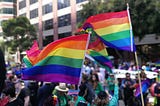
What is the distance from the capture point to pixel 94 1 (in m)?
35.0

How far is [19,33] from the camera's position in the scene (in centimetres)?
5391

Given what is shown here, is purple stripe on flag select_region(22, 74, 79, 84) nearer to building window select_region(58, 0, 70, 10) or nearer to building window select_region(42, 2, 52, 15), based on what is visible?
building window select_region(58, 0, 70, 10)

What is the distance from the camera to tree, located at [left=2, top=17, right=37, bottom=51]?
54131mm

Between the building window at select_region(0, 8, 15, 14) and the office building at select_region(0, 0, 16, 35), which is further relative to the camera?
the building window at select_region(0, 8, 15, 14)

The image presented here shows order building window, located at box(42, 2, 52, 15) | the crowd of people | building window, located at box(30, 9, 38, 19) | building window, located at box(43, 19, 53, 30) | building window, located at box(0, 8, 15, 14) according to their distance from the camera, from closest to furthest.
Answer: the crowd of people < building window, located at box(43, 19, 53, 30) < building window, located at box(42, 2, 52, 15) < building window, located at box(30, 9, 38, 19) < building window, located at box(0, 8, 15, 14)

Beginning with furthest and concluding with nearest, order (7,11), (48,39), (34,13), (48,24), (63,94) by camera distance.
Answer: (7,11)
(34,13)
(48,39)
(48,24)
(63,94)

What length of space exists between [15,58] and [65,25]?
2054 cm

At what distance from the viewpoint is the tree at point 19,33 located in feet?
178

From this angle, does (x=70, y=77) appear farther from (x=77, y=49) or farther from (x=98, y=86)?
(x=98, y=86)

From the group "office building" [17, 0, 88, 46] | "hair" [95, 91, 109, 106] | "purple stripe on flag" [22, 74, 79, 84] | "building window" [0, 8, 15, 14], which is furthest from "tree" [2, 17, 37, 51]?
"hair" [95, 91, 109, 106]

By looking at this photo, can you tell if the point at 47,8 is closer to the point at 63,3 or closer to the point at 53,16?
the point at 53,16

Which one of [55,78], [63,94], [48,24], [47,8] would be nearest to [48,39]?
[48,24]

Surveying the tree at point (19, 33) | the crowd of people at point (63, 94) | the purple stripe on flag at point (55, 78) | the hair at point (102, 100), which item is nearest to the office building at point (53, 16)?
the tree at point (19, 33)

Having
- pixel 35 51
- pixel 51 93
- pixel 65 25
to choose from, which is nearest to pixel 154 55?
pixel 65 25
